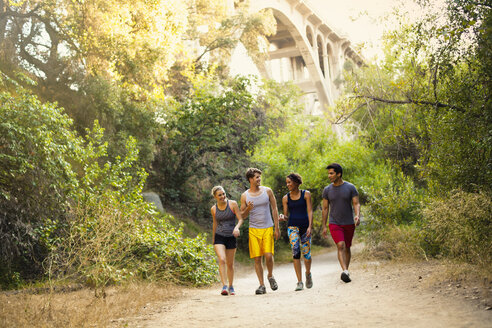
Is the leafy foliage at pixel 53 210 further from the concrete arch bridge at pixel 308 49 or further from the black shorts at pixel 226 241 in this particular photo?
the concrete arch bridge at pixel 308 49

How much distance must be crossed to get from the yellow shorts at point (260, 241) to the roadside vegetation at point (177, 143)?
1.83m

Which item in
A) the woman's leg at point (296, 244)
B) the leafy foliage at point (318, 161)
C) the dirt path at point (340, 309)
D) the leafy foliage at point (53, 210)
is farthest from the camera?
the leafy foliage at point (318, 161)

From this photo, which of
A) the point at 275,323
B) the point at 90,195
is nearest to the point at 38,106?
the point at 90,195

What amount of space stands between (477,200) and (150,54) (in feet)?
33.0

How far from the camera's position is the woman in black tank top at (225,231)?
24.5ft

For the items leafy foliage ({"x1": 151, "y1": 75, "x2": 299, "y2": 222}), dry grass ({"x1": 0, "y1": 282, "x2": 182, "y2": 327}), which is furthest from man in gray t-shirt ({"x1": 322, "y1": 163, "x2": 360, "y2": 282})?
leafy foliage ({"x1": 151, "y1": 75, "x2": 299, "y2": 222})

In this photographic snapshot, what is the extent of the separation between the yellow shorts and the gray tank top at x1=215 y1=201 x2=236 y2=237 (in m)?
0.40

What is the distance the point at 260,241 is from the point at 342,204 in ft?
4.72

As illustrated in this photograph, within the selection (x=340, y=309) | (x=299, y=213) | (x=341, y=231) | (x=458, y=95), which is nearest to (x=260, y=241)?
(x=299, y=213)

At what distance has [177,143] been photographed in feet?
57.7

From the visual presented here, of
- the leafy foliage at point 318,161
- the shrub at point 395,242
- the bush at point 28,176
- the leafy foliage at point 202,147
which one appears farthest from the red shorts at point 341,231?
the leafy foliage at point 202,147

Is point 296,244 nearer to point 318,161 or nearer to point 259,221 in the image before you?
point 259,221

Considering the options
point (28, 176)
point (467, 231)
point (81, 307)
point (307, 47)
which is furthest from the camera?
point (307, 47)

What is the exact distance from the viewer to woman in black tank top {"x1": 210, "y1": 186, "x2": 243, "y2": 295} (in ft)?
24.5
